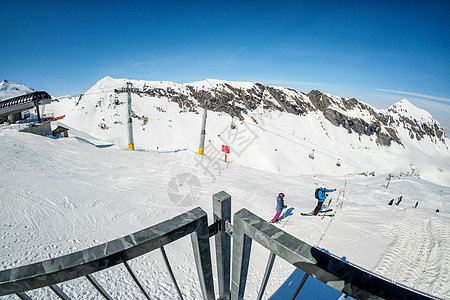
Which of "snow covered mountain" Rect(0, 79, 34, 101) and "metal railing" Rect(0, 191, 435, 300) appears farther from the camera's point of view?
"snow covered mountain" Rect(0, 79, 34, 101)

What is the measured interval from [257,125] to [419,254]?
44570 mm

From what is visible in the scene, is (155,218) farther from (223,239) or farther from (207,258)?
(223,239)

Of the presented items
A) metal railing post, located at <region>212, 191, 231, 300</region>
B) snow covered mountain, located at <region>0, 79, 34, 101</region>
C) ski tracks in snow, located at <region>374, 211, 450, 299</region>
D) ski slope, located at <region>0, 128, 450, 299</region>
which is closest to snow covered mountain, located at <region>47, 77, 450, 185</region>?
ski slope, located at <region>0, 128, 450, 299</region>

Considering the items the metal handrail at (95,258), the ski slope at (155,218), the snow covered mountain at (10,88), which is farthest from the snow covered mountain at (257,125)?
the snow covered mountain at (10,88)

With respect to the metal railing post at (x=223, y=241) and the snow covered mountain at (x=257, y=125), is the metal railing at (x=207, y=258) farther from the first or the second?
the snow covered mountain at (x=257, y=125)

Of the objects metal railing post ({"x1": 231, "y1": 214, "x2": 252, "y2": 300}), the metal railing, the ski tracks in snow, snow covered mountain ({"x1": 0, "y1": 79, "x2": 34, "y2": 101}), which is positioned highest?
snow covered mountain ({"x1": 0, "y1": 79, "x2": 34, "y2": 101})

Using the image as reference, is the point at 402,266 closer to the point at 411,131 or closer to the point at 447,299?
the point at 447,299

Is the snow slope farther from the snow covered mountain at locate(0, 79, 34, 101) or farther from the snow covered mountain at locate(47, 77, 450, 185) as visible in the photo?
the snow covered mountain at locate(0, 79, 34, 101)


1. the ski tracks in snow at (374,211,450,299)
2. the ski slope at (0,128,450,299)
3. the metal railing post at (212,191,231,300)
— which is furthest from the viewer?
the ski tracks in snow at (374,211,450,299)

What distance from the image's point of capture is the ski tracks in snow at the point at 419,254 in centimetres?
481

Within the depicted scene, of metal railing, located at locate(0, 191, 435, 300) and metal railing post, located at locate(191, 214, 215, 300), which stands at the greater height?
metal railing, located at locate(0, 191, 435, 300)

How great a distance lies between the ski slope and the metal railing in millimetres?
2973

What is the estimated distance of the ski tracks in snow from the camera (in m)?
Answer: 4.81

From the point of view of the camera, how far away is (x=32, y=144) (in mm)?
12430
